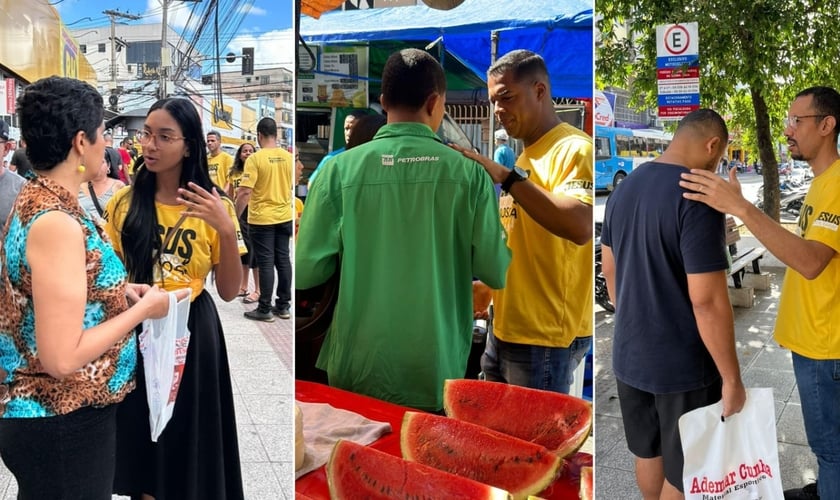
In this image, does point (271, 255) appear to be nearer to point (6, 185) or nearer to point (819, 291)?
point (6, 185)

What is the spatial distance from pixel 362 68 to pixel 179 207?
69 cm

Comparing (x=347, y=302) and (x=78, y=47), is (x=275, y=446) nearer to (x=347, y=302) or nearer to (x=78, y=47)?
(x=347, y=302)

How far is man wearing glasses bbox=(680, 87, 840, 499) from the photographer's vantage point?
8.03 feet

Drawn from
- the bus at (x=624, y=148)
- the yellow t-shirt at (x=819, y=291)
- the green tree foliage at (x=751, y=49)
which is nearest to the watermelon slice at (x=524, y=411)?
the yellow t-shirt at (x=819, y=291)

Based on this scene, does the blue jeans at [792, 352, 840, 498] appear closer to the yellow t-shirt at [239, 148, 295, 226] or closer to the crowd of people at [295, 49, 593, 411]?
the crowd of people at [295, 49, 593, 411]

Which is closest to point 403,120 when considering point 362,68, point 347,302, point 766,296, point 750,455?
point 362,68

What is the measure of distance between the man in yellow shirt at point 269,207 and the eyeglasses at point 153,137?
0.64 ft

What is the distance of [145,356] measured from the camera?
6.52ft

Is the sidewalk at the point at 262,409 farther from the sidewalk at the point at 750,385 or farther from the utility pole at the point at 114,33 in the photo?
the sidewalk at the point at 750,385

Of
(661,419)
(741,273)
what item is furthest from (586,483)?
(741,273)

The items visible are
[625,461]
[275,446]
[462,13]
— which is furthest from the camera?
[625,461]

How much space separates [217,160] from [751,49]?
4605 mm

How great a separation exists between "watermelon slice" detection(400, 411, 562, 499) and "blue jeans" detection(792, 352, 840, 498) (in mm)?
1497

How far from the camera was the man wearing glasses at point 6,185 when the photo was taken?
2.19 m
